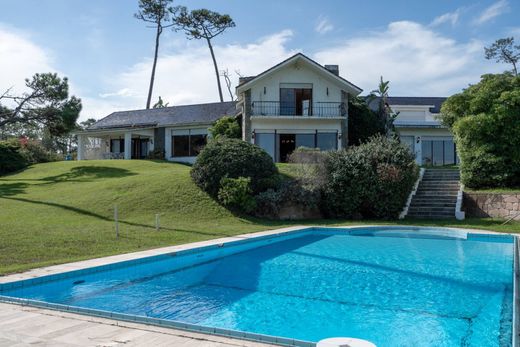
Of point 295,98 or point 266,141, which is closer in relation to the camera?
point 266,141

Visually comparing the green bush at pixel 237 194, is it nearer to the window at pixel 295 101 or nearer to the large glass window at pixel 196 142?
the window at pixel 295 101

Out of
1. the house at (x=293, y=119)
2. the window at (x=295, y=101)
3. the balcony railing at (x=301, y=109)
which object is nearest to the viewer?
the house at (x=293, y=119)

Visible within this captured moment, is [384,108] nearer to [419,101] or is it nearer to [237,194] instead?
[419,101]

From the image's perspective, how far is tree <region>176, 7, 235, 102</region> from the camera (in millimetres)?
47625

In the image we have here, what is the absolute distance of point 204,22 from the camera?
4831 centimetres

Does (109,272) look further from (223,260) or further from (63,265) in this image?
(223,260)

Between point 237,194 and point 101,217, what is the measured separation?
533 centimetres

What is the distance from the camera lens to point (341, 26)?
17.2m

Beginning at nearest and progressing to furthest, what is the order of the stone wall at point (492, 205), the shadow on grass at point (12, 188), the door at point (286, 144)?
1. the stone wall at point (492, 205)
2. the shadow on grass at point (12, 188)
3. the door at point (286, 144)

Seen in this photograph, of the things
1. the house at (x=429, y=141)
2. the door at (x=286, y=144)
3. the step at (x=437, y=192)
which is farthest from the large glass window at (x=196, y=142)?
the step at (x=437, y=192)

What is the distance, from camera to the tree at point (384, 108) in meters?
→ 31.9

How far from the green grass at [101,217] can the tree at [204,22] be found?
982 inches

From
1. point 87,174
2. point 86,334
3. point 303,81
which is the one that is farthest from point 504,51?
point 86,334

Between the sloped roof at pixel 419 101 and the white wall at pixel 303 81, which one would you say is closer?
the white wall at pixel 303 81
